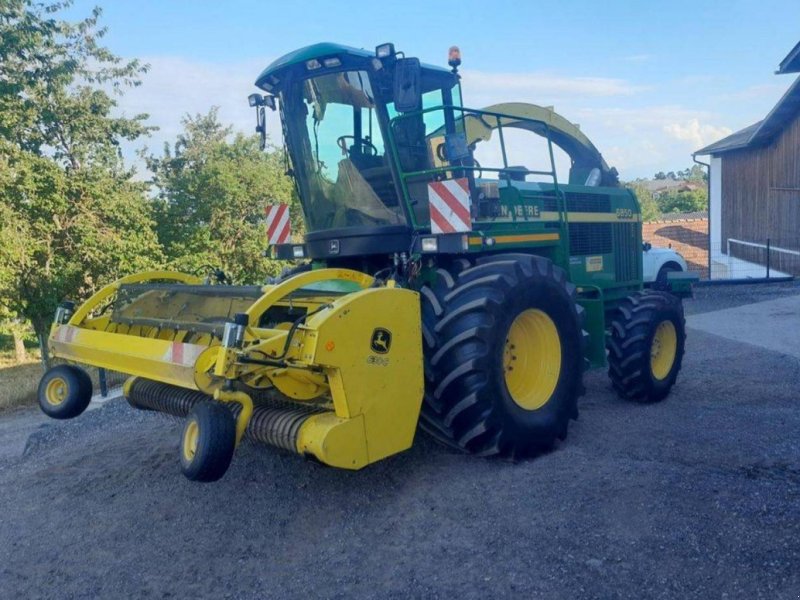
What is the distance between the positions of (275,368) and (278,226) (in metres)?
2.91

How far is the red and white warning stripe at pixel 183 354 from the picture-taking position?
3645 millimetres

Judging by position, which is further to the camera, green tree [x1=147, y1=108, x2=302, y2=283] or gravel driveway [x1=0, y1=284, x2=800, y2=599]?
green tree [x1=147, y1=108, x2=302, y2=283]

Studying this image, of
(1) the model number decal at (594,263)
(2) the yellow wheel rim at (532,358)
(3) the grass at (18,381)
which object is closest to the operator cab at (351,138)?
(2) the yellow wheel rim at (532,358)

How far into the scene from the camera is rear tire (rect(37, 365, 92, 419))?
4727mm

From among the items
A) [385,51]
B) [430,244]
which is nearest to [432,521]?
[430,244]

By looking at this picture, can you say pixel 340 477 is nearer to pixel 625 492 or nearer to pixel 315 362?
pixel 315 362

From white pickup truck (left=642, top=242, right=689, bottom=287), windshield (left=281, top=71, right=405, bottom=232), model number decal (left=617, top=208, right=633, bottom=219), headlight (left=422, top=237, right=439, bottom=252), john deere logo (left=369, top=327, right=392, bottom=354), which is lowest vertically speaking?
white pickup truck (left=642, top=242, right=689, bottom=287)

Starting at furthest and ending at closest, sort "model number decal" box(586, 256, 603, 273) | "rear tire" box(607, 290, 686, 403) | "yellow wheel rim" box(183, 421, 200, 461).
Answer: "model number decal" box(586, 256, 603, 273)
"rear tire" box(607, 290, 686, 403)
"yellow wheel rim" box(183, 421, 200, 461)

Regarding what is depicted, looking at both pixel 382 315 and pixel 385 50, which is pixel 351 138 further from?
pixel 382 315

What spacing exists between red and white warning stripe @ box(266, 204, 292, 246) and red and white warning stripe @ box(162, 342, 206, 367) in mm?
2724

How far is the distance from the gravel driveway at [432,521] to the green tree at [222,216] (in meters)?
11.0

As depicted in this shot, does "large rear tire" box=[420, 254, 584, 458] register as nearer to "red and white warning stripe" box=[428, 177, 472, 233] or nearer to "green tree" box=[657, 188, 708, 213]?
"red and white warning stripe" box=[428, 177, 472, 233]

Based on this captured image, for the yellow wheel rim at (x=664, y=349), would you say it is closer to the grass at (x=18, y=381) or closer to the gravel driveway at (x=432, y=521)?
the gravel driveway at (x=432, y=521)

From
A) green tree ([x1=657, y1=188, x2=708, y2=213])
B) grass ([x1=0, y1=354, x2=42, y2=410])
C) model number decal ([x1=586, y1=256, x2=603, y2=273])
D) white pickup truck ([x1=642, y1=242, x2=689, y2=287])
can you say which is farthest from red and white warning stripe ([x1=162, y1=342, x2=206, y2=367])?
green tree ([x1=657, y1=188, x2=708, y2=213])
